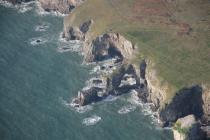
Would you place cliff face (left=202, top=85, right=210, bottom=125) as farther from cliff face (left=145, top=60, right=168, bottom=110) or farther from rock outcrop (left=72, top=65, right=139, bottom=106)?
rock outcrop (left=72, top=65, right=139, bottom=106)

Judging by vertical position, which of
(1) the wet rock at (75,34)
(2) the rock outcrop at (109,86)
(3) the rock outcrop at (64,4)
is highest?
(3) the rock outcrop at (64,4)

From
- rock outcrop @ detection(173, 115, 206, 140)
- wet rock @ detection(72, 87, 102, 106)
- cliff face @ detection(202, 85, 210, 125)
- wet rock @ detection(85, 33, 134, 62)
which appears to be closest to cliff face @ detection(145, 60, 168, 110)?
cliff face @ detection(202, 85, 210, 125)

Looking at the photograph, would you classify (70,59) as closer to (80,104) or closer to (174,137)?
(80,104)

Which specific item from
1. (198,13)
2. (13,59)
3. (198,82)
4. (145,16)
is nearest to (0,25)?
(13,59)

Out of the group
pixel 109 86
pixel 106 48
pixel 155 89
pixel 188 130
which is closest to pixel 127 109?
pixel 155 89

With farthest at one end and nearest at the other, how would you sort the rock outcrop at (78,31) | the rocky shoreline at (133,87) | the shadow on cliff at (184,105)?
the rock outcrop at (78,31) < the shadow on cliff at (184,105) < the rocky shoreline at (133,87)

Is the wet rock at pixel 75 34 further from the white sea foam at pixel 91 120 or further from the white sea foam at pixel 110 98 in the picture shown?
the white sea foam at pixel 91 120

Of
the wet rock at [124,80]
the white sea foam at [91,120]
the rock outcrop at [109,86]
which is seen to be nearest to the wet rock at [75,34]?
the rock outcrop at [109,86]
